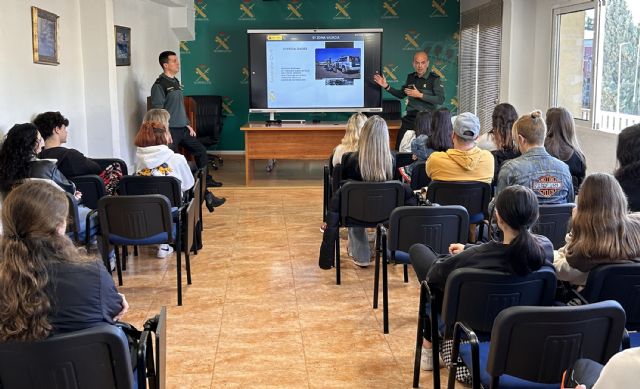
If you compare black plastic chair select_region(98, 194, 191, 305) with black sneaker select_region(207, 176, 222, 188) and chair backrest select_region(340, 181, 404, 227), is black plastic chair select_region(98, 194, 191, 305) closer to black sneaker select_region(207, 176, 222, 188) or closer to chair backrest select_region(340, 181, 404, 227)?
chair backrest select_region(340, 181, 404, 227)

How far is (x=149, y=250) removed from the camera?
6.00 m

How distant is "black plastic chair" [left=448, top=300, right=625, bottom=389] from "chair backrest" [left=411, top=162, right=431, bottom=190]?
3094mm

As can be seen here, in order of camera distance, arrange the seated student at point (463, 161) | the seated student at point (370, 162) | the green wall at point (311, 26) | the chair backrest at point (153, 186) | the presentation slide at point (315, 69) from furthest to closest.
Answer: the green wall at point (311, 26) < the presentation slide at point (315, 69) < the chair backrest at point (153, 186) < the seated student at point (370, 162) < the seated student at point (463, 161)

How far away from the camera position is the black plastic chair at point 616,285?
2.58 metres

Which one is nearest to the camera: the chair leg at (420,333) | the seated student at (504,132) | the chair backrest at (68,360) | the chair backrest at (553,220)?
the chair backrest at (68,360)

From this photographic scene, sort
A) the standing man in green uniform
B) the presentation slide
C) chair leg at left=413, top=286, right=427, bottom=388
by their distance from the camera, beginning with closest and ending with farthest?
chair leg at left=413, top=286, right=427, bottom=388 < the standing man in green uniform < the presentation slide

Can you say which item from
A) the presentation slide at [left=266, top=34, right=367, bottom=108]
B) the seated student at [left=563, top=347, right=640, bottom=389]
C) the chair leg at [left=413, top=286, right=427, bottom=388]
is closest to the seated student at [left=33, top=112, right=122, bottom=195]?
the chair leg at [left=413, top=286, right=427, bottom=388]

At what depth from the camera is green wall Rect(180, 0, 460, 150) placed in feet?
38.0

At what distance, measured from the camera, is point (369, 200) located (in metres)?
4.66

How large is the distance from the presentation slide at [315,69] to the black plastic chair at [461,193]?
5.82 metres

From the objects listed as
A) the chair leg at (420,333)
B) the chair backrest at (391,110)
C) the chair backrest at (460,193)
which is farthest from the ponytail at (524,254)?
the chair backrest at (391,110)

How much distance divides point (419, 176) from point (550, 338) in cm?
324

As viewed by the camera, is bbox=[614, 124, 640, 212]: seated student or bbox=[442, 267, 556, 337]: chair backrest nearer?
bbox=[442, 267, 556, 337]: chair backrest

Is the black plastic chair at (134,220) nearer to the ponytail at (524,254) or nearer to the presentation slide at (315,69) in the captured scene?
the ponytail at (524,254)
